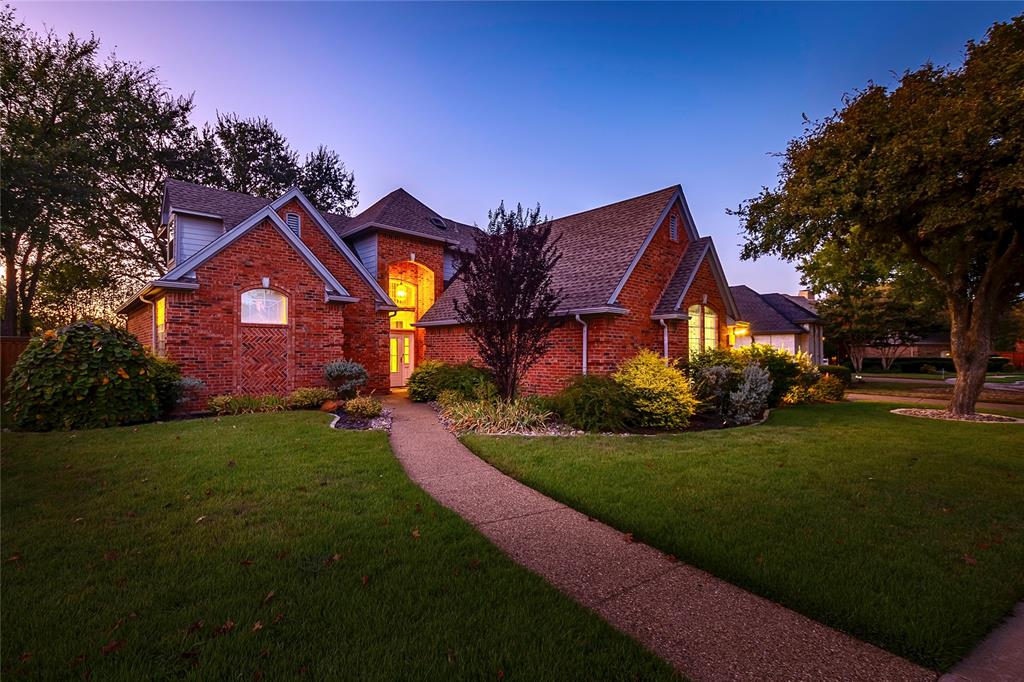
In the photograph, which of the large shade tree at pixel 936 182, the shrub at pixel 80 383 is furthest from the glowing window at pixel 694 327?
the shrub at pixel 80 383

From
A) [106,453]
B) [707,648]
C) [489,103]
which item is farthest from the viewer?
[489,103]

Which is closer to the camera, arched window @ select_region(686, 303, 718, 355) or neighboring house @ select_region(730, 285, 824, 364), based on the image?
arched window @ select_region(686, 303, 718, 355)

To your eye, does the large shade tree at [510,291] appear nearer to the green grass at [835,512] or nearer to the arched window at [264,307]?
the green grass at [835,512]

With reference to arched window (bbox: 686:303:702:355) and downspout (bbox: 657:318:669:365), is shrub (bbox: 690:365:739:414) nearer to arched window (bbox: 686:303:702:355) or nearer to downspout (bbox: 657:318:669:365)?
downspout (bbox: 657:318:669:365)

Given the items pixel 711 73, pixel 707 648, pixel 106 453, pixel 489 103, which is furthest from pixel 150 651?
pixel 489 103

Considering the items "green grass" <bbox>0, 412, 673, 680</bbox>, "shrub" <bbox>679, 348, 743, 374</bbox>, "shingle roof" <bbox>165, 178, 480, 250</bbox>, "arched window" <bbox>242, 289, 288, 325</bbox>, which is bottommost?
"green grass" <bbox>0, 412, 673, 680</bbox>

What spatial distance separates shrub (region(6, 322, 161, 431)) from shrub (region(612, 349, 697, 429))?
34.7 ft

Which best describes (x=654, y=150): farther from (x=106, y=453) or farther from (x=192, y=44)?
(x=106, y=453)

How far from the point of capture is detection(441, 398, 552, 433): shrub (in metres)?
9.03

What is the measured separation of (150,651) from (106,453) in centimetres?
596

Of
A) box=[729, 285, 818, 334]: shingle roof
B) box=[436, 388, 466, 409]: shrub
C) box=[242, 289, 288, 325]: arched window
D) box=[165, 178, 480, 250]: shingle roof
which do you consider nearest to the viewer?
box=[436, 388, 466, 409]: shrub

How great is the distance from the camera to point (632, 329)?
41.0ft

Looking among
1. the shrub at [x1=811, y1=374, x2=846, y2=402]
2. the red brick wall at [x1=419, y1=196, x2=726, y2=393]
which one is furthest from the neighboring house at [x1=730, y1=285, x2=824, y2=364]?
the red brick wall at [x1=419, y1=196, x2=726, y2=393]

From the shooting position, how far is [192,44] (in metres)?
10.4
